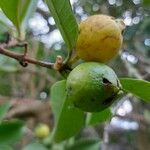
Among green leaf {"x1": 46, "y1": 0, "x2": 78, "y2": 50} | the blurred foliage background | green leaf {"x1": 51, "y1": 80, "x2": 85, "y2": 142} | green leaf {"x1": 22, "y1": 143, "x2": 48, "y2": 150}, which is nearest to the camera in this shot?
green leaf {"x1": 46, "y1": 0, "x2": 78, "y2": 50}

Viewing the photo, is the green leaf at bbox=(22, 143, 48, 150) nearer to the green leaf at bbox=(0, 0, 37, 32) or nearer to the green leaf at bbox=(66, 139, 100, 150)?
the green leaf at bbox=(66, 139, 100, 150)

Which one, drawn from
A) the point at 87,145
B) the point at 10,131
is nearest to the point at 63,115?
the point at 10,131

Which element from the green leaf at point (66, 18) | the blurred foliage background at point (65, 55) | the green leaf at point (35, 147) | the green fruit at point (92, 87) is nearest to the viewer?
the green fruit at point (92, 87)

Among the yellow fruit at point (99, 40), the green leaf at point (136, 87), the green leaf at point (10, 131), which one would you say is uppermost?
the yellow fruit at point (99, 40)

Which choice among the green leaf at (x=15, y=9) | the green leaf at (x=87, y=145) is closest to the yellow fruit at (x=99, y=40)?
the green leaf at (x=15, y=9)

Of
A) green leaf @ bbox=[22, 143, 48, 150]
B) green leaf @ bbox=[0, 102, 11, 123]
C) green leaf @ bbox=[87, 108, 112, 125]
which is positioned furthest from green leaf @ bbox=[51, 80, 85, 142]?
green leaf @ bbox=[22, 143, 48, 150]

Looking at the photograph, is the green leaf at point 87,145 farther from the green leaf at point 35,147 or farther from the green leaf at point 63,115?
the green leaf at point 63,115
